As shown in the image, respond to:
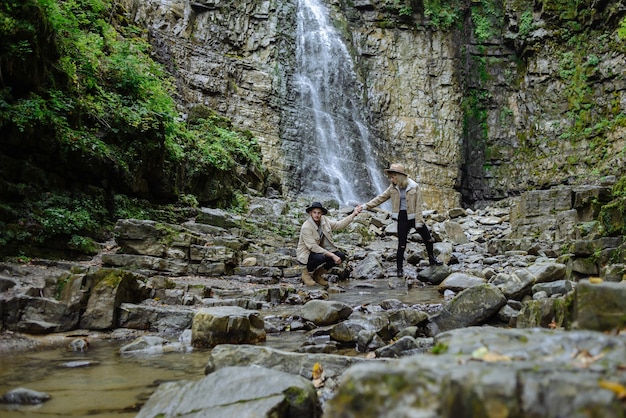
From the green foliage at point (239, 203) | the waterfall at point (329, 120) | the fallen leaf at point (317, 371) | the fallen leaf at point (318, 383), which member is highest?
the waterfall at point (329, 120)

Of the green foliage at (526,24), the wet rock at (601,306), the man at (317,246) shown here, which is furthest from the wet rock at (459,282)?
the green foliage at (526,24)

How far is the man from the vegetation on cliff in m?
3.79

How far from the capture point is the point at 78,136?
8398 mm

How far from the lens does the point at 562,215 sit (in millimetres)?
10938

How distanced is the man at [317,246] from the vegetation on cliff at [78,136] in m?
3.79

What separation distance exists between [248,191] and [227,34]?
47.1ft

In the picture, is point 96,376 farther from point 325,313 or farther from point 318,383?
point 325,313

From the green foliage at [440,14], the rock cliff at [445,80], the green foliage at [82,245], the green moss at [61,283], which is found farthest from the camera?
the green foliage at [440,14]

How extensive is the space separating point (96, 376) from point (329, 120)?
23.5 meters

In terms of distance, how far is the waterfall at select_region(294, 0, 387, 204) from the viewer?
23734 millimetres

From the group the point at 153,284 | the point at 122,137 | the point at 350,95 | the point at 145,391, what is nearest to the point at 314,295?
the point at 153,284

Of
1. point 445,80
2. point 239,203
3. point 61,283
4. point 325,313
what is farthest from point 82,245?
point 445,80

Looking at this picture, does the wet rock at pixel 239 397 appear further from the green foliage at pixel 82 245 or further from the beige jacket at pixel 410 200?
the green foliage at pixel 82 245

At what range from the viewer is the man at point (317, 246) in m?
7.66
